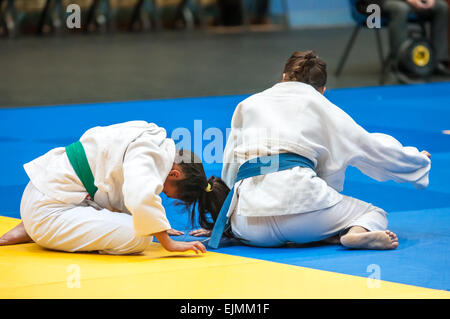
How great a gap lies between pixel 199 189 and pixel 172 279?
0.57 metres

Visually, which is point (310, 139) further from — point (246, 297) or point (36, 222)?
point (36, 222)

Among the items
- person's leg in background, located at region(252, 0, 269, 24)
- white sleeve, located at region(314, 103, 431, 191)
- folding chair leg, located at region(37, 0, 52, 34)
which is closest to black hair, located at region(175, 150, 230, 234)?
white sleeve, located at region(314, 103, 431, 191)

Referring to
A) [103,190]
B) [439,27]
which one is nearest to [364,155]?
[103,190]

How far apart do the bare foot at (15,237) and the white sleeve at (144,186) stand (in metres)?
0.64

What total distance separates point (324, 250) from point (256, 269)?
0.42 meters

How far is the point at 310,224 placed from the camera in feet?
9.74

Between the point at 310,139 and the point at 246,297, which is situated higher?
the point at 310,139

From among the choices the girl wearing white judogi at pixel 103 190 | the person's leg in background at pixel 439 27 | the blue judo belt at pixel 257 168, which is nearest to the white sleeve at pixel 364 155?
the blue judo belt at pixel 257 168

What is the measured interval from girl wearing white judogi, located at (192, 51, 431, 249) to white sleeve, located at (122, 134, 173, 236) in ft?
1.50

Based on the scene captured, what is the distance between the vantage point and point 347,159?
9.96 feet

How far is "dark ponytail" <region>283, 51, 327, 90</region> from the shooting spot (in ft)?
10.2

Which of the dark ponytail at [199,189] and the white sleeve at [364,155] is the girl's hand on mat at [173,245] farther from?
the white sleeve at [364,155]

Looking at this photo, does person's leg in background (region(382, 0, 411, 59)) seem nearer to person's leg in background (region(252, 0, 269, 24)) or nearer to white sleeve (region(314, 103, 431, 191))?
white sleeve (region(314, 103, 431, 191))
